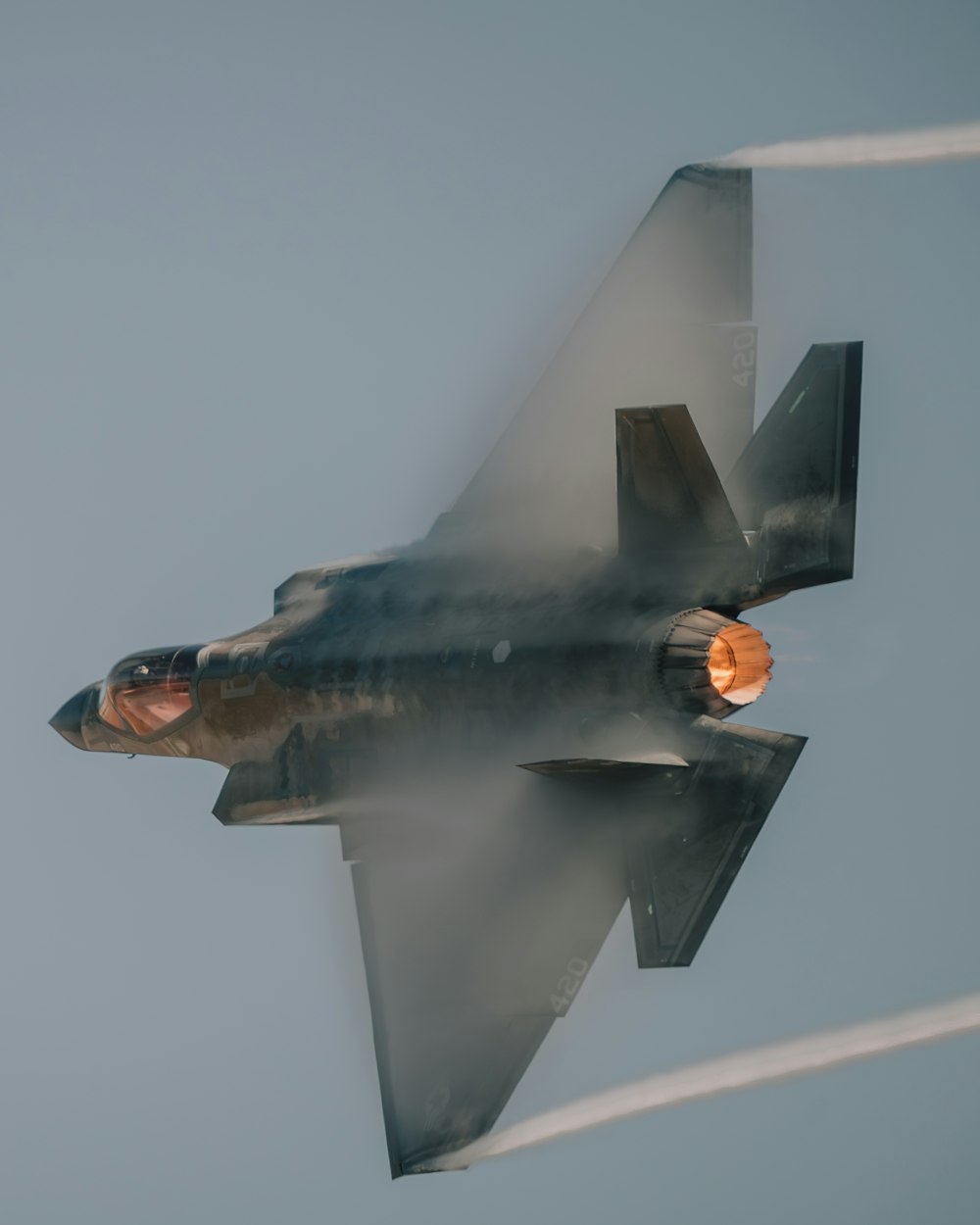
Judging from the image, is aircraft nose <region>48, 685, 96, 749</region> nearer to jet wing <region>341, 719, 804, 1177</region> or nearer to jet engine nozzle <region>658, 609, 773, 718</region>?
jet wing <region>341, 719, 804, 1177</region>

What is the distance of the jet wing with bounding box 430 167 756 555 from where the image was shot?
11766 millimetres

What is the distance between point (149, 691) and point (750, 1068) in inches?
229

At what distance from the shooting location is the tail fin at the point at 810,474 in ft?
32.3

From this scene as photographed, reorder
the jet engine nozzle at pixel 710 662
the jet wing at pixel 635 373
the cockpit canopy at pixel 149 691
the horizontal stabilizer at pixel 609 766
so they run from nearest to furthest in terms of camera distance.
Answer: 1. the horizontal stabilizer at pixel 609 766
2. the jet engine nozzle at pixel 710 662
3. the jet wing at pixel 635 373
4. the cockpit canopy at pixel 149 691

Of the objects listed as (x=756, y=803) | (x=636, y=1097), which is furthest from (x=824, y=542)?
(x=636, y=1097)

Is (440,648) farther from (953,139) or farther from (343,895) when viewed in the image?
(953,139)

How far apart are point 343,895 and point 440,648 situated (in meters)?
2.38

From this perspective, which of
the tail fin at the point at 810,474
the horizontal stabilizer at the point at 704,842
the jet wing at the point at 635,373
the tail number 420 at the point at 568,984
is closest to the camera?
the horizontal stabilizer at the point at 704,842

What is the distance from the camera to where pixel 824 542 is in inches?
388

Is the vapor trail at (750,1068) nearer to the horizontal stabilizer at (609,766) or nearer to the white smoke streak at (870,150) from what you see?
the horizontal stabilizer at (609,766)

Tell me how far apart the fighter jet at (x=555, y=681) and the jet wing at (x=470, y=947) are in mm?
20

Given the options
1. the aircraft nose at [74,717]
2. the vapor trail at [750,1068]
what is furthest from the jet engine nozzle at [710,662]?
the aircraft nose at [74,717]

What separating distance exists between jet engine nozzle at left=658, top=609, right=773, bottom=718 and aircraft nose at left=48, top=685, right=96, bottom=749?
657 centimetres

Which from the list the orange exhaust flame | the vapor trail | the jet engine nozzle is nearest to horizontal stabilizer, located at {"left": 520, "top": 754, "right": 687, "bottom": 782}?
the jet engine nozzle
